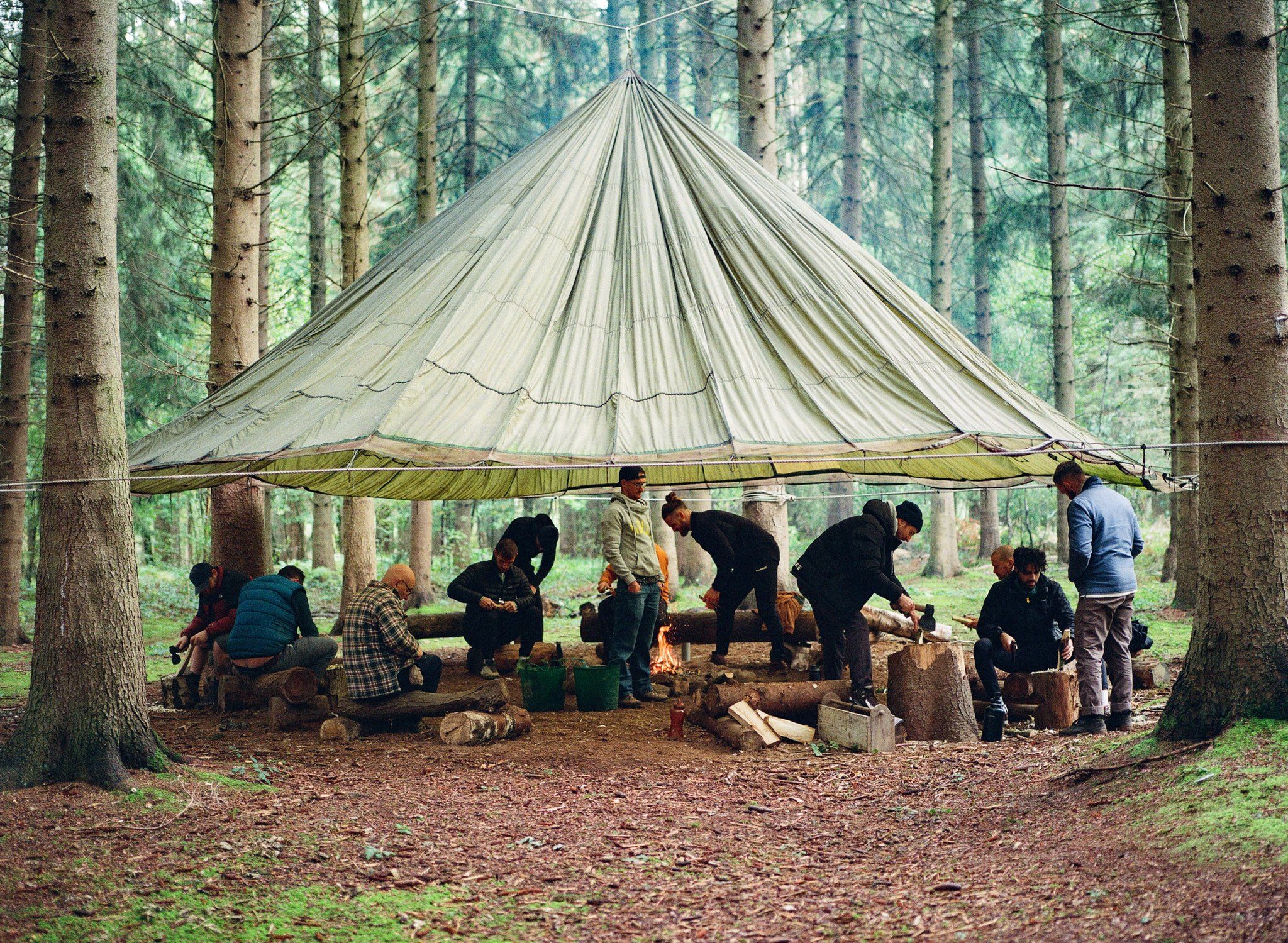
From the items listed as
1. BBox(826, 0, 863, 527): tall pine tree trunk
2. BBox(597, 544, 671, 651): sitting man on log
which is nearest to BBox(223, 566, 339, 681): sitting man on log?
BBox(597, 544, 671, 651): sitting man on log

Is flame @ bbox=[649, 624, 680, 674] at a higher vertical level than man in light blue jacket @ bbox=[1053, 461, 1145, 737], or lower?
lower

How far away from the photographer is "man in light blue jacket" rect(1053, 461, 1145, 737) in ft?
17.8

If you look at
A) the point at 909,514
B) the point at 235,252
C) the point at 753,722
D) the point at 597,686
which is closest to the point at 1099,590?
the point at 909,514

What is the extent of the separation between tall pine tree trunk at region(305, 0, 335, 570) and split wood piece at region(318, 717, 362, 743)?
700 cm

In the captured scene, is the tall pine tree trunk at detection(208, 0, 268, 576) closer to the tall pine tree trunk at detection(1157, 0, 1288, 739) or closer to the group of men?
the group of men

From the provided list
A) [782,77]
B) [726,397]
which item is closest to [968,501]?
[782,77]

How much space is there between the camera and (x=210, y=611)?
7.29 meters

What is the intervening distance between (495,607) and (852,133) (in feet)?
42.8

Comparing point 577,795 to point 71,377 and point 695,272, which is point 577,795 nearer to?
point 71,377

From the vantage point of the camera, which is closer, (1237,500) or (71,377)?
(1237,500)

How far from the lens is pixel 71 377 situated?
441 centimetres

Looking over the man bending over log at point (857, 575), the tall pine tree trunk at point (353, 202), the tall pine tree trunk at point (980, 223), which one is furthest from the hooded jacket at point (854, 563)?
the tall pine tree trunk at point (980, 223)

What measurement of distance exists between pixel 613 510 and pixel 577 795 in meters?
2.40

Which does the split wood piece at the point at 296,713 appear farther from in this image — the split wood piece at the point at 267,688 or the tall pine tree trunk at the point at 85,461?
the tall pine tree trunk at the point at 85,461
